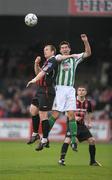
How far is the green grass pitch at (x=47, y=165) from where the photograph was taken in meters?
12.3

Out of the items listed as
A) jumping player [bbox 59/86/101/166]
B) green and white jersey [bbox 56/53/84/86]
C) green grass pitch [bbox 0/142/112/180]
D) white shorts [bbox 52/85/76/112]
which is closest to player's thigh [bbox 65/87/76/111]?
white shorts [bbox 52/85/76/112]

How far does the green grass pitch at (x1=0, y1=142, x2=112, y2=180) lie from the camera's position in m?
12.3

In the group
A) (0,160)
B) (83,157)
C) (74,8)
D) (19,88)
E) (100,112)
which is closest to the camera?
(0,160)

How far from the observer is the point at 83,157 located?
1720cm

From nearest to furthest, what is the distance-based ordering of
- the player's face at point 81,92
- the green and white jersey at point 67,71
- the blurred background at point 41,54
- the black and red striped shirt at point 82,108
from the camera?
1. the green and white jersey at point 67,71
2. the player's face at point 81,92
3. the black and red striped shirt at point 82,108
4. the blurred background at point 41,54

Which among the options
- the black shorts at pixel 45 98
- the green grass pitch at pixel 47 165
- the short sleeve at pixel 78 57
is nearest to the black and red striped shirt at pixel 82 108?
the black shorts at pixel 45 98

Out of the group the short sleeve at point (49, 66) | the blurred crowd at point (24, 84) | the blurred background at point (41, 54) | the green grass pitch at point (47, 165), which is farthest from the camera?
the blurred crowd at point (24, 84)

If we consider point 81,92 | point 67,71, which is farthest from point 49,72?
point 81,92

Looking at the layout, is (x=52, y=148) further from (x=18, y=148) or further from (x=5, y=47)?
(x=5, y=47)

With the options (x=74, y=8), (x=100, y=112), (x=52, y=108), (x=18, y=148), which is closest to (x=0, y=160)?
(x=52, y=108)

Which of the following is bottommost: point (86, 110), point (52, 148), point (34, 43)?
point (52, 148)

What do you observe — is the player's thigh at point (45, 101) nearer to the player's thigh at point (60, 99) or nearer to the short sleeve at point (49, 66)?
the player's thigh at point (60, 99)

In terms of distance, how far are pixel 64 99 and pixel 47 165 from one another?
1.45 m

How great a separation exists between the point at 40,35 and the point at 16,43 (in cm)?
127
